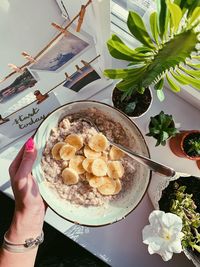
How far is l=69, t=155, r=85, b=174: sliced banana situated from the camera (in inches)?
36.8

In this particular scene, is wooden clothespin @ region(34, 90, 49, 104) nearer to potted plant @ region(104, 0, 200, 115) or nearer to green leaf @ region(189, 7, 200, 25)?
potted plant @ region(104, 0, 200, 115)

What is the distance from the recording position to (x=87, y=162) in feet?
3.07

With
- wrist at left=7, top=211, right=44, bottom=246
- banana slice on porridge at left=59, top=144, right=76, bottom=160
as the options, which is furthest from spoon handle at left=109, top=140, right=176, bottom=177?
wrist at left=7, top=211, right=44, bottom=246

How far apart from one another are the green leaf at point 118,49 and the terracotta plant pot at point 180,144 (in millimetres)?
243

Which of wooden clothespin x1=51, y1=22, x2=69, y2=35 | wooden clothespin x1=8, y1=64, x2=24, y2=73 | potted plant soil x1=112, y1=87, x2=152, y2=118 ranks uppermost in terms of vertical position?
wooden clothespin x1=51, y1=22, x2=69, y2=35

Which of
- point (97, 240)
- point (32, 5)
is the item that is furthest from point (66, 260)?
point (32, 5)

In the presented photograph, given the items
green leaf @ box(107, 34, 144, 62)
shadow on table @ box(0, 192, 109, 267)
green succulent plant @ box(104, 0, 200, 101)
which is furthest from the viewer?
shadow on table @ box(0, 192, 109, 267)

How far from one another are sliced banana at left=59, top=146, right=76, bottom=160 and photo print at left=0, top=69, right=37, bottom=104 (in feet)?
0.48

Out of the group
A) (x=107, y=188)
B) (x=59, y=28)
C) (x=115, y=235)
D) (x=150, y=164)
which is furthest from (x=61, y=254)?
(x=59, y=28)

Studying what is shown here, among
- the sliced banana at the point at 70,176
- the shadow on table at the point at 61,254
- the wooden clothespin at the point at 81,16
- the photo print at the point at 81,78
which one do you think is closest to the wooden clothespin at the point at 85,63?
the photo print at the point at 81,78

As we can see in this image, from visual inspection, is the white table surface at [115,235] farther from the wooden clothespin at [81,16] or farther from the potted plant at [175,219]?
the wooden clothespin at [81,16]

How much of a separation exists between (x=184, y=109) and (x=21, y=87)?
1.35ft

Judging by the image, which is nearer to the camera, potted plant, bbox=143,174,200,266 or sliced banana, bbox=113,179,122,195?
potted plant, bbox=143,174,200,266

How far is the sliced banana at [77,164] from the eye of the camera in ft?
3.07
